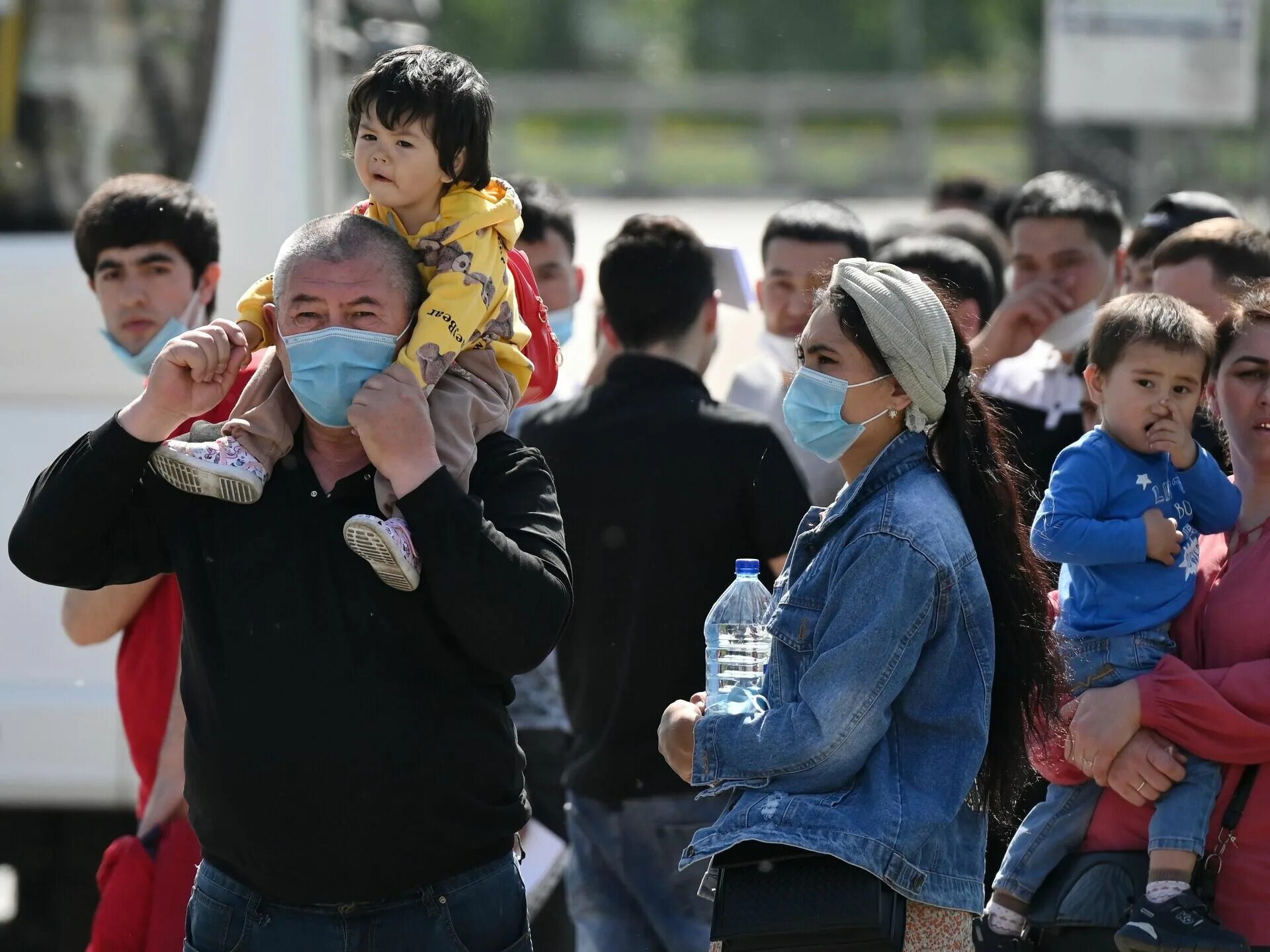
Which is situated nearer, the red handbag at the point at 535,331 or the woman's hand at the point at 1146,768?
the woman's hand at the point at 1146,768

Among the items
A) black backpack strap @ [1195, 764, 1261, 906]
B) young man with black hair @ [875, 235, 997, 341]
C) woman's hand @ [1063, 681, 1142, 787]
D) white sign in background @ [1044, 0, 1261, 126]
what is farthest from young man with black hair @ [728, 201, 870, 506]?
white sign in background @ [1044, 0, 1261, 126]

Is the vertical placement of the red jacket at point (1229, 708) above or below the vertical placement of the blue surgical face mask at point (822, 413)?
below

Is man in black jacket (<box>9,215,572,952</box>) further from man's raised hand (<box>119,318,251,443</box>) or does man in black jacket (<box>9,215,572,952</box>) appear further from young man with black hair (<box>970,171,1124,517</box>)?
young man with black hair (<box>970,171,1124,517</box>)

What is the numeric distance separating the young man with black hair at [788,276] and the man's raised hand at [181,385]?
241cm

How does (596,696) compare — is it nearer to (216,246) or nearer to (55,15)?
(216,246)

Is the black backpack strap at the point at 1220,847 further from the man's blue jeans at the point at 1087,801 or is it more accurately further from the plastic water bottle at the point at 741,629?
the plastic water bottle at the point at 741,629

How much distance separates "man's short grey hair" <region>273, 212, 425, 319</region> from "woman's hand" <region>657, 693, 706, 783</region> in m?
0.82

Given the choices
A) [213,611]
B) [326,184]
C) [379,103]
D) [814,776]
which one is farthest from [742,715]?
[326,184]

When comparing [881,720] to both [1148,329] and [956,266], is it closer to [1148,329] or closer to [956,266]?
[1148,329]

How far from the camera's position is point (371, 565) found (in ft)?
8.78

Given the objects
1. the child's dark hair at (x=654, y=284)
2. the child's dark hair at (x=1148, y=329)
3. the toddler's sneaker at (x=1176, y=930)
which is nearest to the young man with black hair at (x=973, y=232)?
the child's dark hair at (x=654, y=284)

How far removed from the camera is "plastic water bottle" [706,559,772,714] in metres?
3.12

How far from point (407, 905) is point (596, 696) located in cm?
141

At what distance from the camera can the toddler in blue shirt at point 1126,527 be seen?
123 inches
